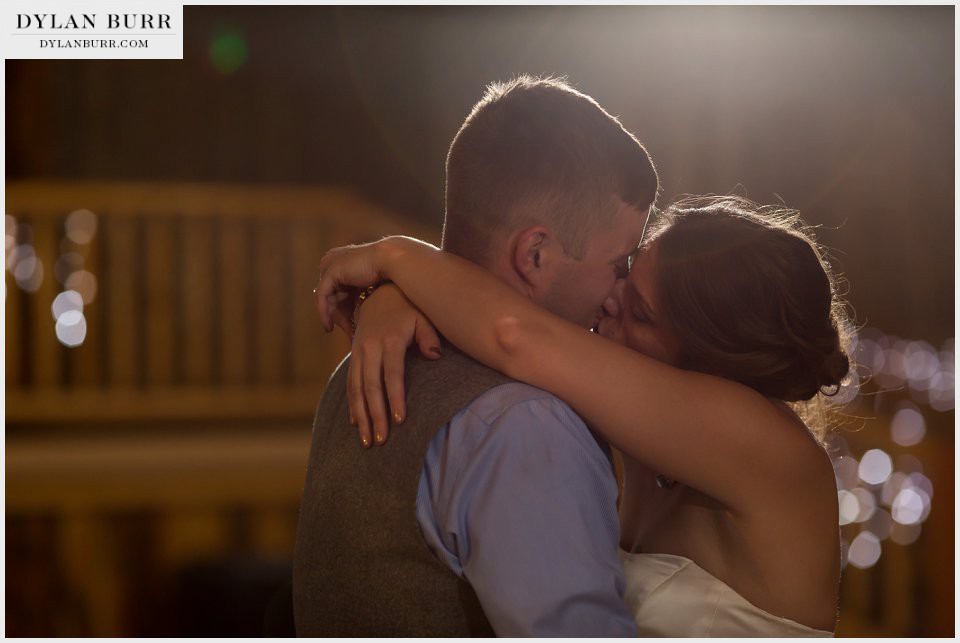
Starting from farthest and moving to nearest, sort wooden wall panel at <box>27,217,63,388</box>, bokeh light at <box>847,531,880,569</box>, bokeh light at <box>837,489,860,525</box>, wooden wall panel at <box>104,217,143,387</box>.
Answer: bokeh light at <box>837,489,860,525</box> < wooden wall panel at <box>104,217,143,387</box> < wooden wall panel at <box>27,217,63,388</box> < bokeh light at <box>847,531,880,569</box>

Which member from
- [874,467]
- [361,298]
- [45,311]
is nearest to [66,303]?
[45,311]

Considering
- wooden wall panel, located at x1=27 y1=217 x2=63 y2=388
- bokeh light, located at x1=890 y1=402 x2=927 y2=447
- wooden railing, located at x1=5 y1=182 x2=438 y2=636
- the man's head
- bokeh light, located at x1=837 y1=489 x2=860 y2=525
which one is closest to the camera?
the man's head

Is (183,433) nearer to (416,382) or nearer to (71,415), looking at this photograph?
(71,415)

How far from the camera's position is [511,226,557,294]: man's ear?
4.89 ft

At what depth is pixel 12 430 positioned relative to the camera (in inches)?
222

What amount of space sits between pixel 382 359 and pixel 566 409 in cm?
31

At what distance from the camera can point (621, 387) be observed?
4.72 feet

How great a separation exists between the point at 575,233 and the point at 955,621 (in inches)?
126

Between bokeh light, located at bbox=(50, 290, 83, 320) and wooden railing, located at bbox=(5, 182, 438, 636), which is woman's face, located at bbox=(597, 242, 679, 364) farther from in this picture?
bokeh light, located at bbox=(50, 290, 83, 320)

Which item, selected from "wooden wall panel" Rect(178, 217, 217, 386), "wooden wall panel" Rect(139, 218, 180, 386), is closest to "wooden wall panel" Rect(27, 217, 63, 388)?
"wooden wall panel" Rect(139, 218, 180, 386)

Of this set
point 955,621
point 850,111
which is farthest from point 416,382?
point 850,111

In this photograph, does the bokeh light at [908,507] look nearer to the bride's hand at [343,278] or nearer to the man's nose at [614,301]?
the man's nose at [614,301]

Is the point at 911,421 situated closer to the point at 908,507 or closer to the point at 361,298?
the point at 908,507

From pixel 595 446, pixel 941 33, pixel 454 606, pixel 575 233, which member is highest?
pixel 941 33
